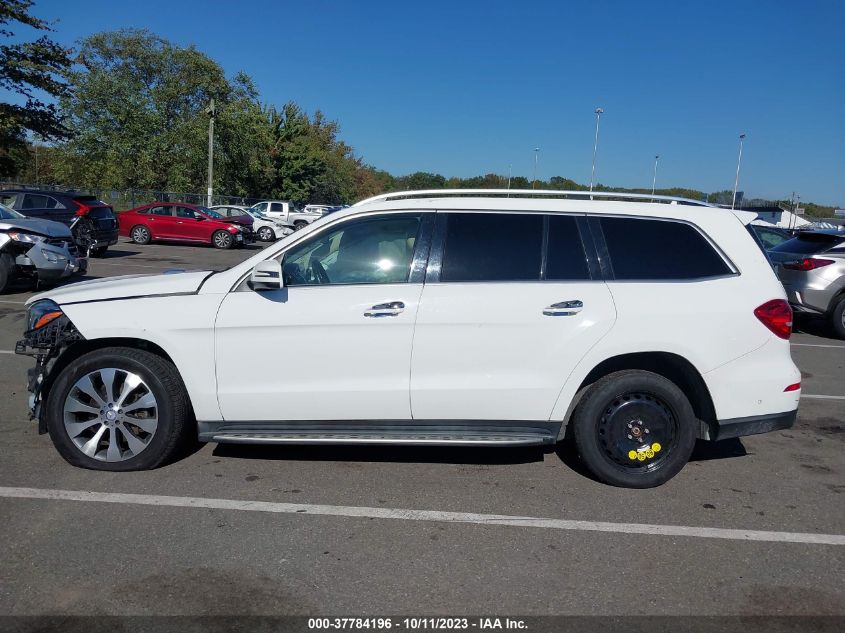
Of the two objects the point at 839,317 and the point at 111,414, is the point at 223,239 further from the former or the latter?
the point at 111,414

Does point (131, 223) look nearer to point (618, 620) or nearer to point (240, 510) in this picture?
point (240, 510)

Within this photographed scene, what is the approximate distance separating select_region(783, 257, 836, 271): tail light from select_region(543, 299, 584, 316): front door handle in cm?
A: 800

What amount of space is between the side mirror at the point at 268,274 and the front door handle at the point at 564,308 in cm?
164

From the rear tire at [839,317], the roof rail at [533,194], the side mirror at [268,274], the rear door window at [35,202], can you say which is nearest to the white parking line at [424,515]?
the side mirror at [268,274]

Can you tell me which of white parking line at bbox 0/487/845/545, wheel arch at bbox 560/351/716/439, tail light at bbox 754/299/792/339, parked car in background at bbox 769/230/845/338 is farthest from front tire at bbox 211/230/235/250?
tail light at bbox 754/299/792/339

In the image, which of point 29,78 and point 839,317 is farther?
point 29,78

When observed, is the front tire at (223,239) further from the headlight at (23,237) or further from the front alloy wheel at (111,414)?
the front alloy wheel at (111,414)

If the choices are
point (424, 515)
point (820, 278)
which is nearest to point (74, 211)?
point (820, 278)

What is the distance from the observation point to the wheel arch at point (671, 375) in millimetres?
4414

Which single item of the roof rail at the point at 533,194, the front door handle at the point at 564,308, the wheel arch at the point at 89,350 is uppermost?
the roof rail at the point at 533,194

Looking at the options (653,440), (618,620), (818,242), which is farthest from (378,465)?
(818,242)

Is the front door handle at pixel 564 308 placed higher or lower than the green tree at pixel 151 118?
lower

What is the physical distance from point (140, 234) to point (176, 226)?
130 centimetres

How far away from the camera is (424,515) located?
13.3 feet
